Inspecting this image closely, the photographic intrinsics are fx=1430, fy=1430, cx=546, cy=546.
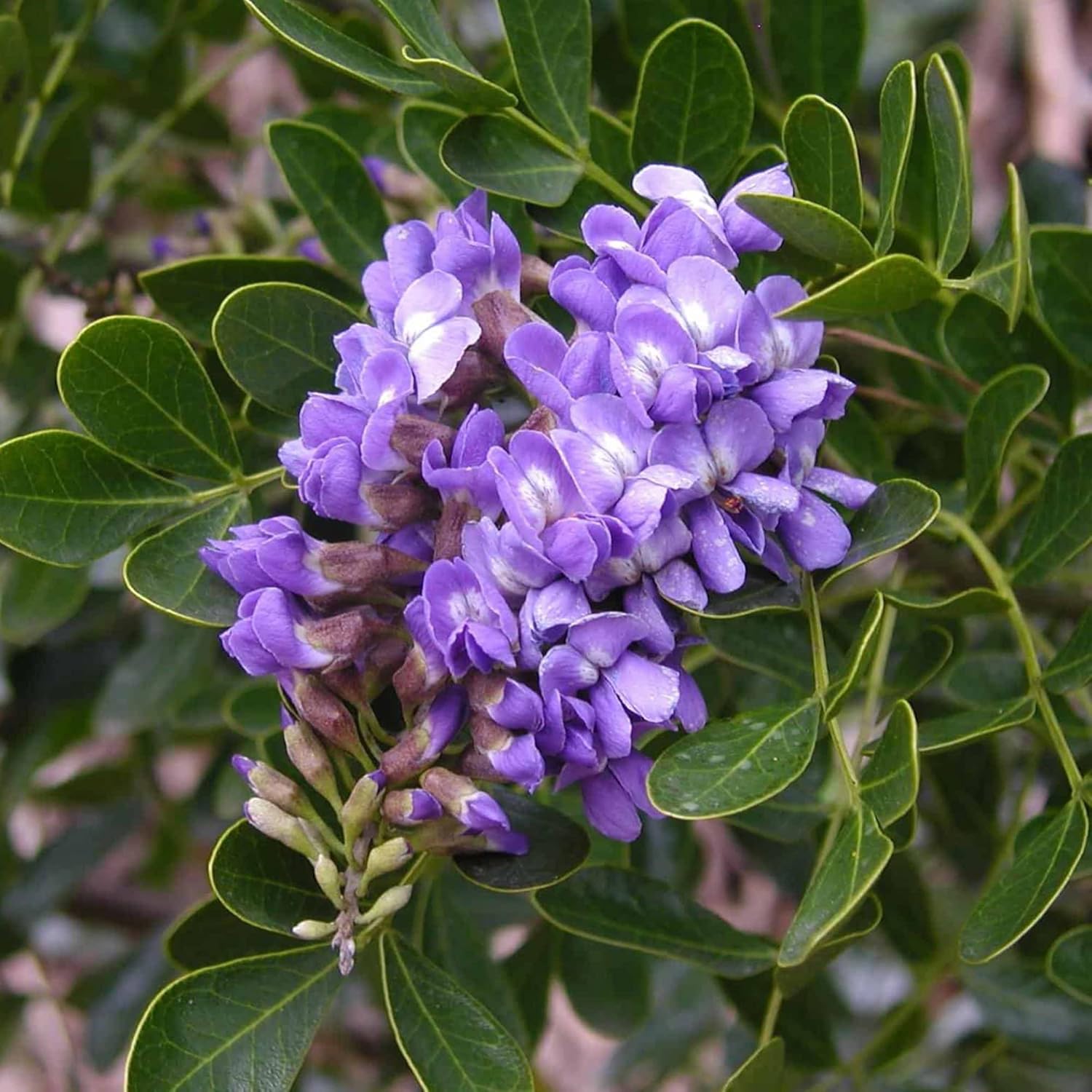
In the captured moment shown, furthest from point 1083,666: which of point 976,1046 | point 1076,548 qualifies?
point 976,1046

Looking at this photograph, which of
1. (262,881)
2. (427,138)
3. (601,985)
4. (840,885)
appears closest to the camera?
(840,885)

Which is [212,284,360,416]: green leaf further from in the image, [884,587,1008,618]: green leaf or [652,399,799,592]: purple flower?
[884,587,1008,618]: green leaf

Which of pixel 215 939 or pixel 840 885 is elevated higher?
pixel 840 885

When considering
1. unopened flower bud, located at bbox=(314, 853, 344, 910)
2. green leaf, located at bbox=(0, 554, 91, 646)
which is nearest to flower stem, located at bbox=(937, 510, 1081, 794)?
unopened flower bud, located at bbox=(314, 853, 344, 910)

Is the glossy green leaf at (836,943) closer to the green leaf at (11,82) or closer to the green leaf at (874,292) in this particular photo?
the green leaf at (874,292)

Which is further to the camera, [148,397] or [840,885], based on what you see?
[148,397]

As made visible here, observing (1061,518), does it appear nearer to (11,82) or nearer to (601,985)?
(601,985)

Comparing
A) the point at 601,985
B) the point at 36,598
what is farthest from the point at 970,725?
the point at 36,598

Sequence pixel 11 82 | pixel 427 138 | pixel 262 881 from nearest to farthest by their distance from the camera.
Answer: pixel 262 881, pixel 427 138, pixel 11 82

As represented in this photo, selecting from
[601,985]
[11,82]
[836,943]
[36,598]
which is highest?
[11,82]
